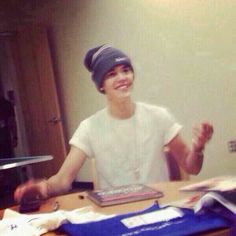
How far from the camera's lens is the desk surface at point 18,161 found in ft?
3.46

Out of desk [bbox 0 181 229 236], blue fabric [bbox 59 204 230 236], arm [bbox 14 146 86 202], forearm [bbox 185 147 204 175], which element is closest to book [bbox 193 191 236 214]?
blue fabric [bbox 59 204 230 236]

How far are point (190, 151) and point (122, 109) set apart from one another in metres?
0.24

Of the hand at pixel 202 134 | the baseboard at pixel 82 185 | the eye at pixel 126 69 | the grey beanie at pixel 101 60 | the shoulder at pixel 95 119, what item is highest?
the grey beanie at pixel 101 60

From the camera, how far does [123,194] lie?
3.40ft

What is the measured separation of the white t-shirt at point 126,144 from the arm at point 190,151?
3cm

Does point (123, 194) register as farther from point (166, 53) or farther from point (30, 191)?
point (166, 53)

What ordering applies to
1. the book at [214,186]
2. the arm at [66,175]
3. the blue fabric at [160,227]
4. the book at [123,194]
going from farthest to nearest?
1. the arm at [66,175]
2. the book at [123,194]
3. the book at [214,186]
4. the blue fabric at [160,227]

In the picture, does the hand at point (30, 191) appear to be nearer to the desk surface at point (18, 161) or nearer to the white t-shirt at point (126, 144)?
the desk surface at point (18, 161)

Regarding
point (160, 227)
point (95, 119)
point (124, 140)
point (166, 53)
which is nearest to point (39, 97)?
point (95, 119)

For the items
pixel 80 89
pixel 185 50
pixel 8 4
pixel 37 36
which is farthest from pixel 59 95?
pixel 185 50

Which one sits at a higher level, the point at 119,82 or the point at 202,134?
the point at 119,82

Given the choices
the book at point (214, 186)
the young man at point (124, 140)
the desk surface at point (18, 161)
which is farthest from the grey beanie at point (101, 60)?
the book at point (214, 186)

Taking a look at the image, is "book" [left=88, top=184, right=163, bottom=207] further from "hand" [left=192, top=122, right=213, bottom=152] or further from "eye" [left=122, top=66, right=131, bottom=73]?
"eye" [left=122, top=66, right=131, bottom=73]

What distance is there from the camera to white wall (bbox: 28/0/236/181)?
43.6 inches
